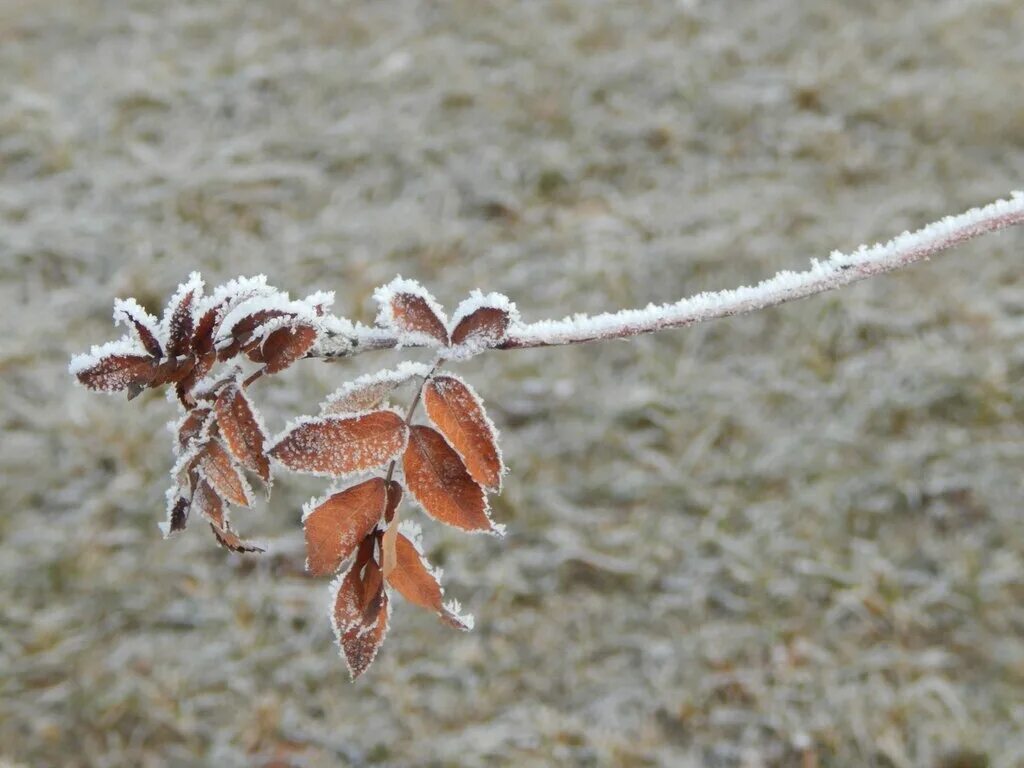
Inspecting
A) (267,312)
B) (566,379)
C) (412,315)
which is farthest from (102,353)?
(566,379)

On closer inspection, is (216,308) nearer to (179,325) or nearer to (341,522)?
(179,325)

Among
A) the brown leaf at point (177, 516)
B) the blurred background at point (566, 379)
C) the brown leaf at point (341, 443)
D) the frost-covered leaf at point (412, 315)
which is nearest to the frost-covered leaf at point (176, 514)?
the brown leaf at point (177, 516)

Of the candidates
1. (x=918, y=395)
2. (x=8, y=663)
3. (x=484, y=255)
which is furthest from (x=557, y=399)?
(x=8, y=663)

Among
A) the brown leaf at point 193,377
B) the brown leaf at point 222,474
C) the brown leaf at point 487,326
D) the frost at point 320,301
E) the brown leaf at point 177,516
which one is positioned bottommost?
the brown leaf at point 177,516

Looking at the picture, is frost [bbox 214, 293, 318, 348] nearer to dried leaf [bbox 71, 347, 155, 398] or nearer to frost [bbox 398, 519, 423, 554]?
dried leaf [bbox 71, 347, 155, 398]

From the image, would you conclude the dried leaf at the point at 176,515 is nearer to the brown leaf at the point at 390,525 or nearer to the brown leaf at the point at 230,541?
the brown leaf at the point at 230,541

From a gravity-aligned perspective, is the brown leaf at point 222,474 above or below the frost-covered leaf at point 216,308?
below
